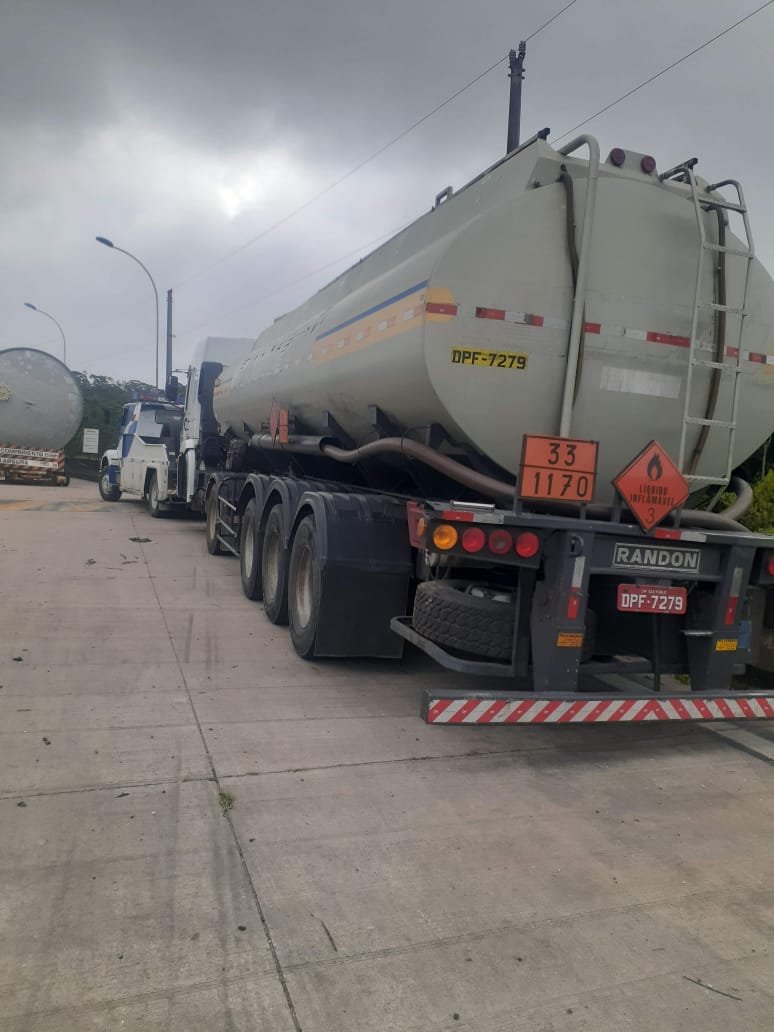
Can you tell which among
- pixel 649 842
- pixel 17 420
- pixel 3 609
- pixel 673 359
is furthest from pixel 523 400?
pixel 17 420

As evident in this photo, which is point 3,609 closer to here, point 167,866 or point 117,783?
point 117,783

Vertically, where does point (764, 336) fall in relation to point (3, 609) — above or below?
above

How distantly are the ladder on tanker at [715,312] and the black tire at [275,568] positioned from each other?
3.73 m

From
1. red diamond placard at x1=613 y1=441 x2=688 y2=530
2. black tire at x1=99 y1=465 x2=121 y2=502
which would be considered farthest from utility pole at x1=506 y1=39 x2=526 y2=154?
black tire at x1=99 y1=465 x2=121 y2=502

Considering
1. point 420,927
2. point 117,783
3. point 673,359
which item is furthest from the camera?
point 673,359

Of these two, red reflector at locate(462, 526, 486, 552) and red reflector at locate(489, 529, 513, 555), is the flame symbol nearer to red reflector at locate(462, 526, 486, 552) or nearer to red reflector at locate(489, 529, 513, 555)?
red reflector at locate(489, 529, 513, 555)

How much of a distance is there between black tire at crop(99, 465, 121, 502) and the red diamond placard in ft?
62.2

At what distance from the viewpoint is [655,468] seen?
174 inches

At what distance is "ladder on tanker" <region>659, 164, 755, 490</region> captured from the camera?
4.66m

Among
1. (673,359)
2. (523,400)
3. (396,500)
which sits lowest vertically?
(396,500)

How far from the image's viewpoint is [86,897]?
2.99 m

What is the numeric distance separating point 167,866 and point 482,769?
191 centimetres

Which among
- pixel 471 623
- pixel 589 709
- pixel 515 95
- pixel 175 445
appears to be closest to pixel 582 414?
pixel 471 623

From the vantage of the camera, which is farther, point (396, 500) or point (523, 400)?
point (396, 500)
